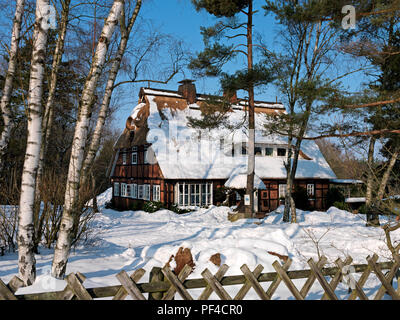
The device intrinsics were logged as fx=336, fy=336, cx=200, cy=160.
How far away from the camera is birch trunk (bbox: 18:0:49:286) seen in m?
4.47

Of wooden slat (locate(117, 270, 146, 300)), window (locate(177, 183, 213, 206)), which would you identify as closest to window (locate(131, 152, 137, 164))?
window (locate(177, 183, 213, 206))

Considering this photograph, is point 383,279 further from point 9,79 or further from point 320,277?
point 9,79

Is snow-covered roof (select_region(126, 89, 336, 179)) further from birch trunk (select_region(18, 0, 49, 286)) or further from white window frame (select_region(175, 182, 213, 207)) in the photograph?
birch trunk (select_region(18, 0, 49, 286))

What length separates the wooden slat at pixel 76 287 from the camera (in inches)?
106

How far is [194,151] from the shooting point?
72.6 feet

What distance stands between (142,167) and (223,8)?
39.4 ft

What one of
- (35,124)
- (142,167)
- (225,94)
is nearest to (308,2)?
(225,94)

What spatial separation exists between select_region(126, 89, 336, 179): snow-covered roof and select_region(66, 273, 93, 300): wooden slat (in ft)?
55.4

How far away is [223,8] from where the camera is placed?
46.0 feet

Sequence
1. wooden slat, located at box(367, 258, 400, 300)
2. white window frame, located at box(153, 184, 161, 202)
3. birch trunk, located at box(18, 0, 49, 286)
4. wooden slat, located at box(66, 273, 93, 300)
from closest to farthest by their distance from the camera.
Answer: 1. wooden slat, located at box(66, 273, 93, 300)
2. wooden slat, located at box(367, 258, 400, 300)
3. birch trunk, located at box(18, 0, 49, 286)
4. white window frame, located at box(153, 184, 161, 202)

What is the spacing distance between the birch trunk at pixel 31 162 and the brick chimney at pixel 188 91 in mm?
20288

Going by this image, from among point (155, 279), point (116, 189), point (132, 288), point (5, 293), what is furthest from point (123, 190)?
point (5, 293)

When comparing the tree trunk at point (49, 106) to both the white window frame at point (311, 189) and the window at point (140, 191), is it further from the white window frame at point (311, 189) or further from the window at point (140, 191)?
the white window frame at point (311, 189)
